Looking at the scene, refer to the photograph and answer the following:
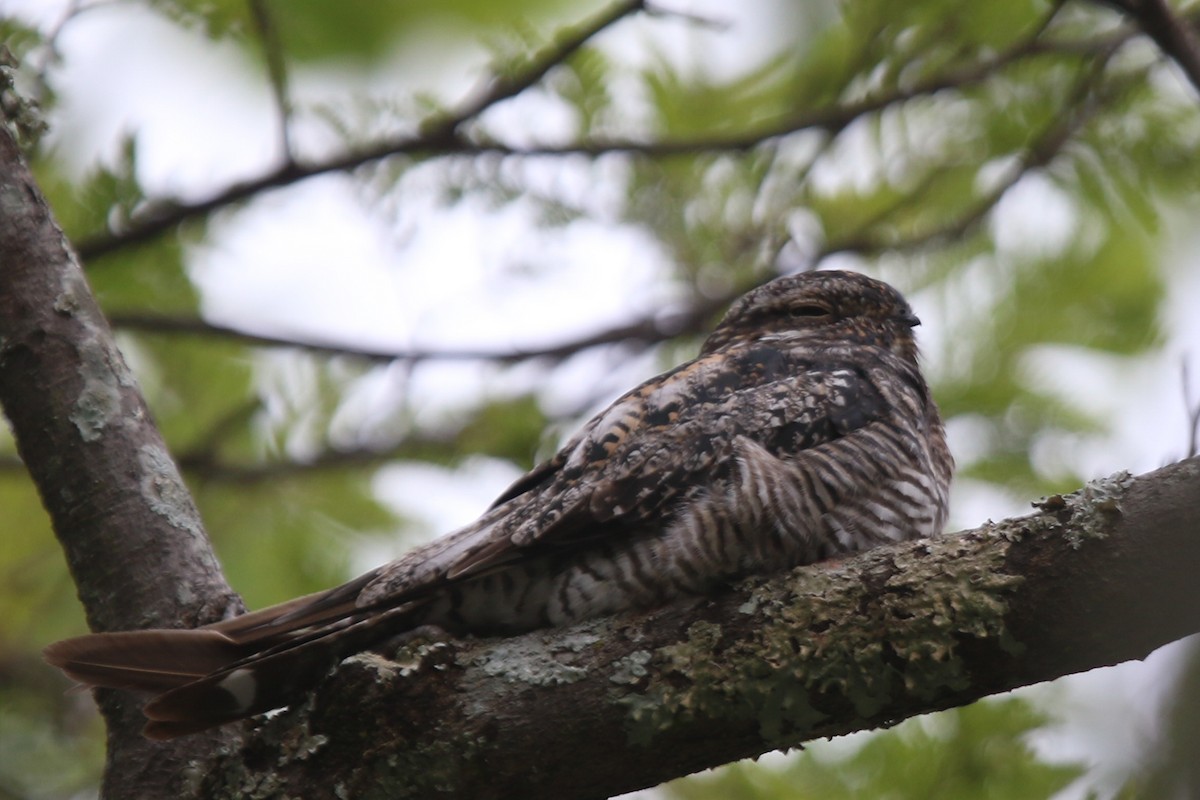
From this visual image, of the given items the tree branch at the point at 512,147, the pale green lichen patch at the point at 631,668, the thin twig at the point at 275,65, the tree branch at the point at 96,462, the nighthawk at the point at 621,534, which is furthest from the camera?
the tree branch at the point at 512,147

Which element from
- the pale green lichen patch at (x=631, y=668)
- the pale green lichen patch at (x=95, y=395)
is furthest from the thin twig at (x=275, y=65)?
the pale green lichen patch at (x=631, y=668)

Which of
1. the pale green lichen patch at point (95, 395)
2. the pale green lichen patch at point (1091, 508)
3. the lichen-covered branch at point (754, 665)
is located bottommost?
the lichen-covered branch at point (754, 665)

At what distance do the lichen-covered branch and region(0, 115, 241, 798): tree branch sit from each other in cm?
38

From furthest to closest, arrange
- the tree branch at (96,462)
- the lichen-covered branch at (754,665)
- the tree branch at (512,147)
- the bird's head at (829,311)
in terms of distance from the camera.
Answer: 1. the bird's head at (829,311)
2. the tree branch at (512,147)
3. the tree branch at (96,462)
4. the lichen-covered branch at (754,665)

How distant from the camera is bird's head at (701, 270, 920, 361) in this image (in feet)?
10.5

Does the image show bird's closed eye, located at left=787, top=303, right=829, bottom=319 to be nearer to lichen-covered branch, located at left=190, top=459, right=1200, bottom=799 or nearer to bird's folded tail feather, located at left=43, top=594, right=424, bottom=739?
lichen-covered branch, located at left=190, top=459, right=1200, bottom=799

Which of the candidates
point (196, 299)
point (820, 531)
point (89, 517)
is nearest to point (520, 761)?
point (820, 531)

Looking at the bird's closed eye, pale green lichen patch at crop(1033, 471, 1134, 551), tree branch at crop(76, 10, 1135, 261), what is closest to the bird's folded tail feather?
pale green lichen patch at crop(1033, 471, 1134, 551)

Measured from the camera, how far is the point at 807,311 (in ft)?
10.6

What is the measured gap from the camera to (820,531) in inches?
93.7

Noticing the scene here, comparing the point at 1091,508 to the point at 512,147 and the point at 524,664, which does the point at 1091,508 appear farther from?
the point at 512,147

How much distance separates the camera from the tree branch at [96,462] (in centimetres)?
238

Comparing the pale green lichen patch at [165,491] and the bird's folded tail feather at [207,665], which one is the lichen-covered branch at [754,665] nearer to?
the bird's folded tail feather at [207,665]

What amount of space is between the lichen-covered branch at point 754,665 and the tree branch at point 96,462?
0.38m
